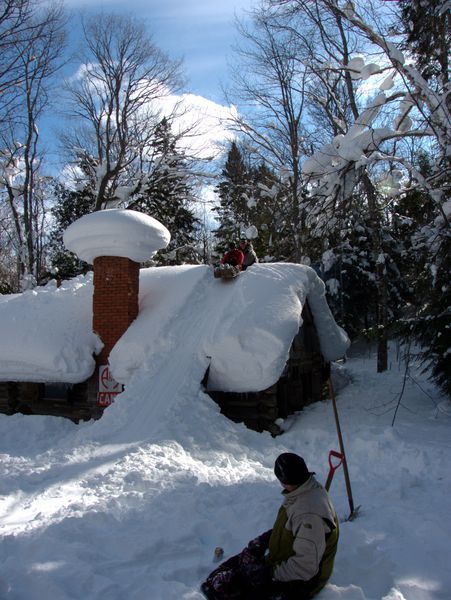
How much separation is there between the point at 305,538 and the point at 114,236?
737cm

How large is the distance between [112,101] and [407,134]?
49.5 feet

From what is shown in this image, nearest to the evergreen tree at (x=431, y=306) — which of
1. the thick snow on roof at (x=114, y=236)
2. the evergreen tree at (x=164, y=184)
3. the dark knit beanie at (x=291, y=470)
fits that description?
the thick snow on roof at (x=114, y=236)

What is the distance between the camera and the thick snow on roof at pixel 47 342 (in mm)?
9164

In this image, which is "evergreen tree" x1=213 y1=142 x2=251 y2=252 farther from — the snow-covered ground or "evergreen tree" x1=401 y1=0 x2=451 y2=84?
the snow-covered ground

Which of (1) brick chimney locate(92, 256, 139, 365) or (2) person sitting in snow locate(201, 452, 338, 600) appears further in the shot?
(1) brick chimney locate(92, 256, 139, 365)

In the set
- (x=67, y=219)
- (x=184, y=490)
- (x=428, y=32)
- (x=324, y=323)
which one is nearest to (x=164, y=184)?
(x=67, y=219)

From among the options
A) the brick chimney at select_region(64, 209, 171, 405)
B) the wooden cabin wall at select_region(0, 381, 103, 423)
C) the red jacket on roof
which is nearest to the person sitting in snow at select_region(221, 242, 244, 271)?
the red jacket on roof

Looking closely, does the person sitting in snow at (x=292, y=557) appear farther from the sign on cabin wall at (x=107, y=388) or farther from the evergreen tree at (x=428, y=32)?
the evergreen tree at (x=428, y=32)

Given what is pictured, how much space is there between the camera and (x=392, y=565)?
388cm

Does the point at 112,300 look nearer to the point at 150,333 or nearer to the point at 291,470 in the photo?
the point at 150,333

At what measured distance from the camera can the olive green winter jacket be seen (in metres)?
3.08

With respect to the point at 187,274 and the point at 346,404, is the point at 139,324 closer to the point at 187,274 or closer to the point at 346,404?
the point at 187,274

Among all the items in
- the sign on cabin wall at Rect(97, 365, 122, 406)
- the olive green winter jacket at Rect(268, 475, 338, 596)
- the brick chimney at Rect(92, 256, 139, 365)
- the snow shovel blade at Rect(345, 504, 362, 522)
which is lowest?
the snow shovel blade at Rect(345, 504, 362, 522)

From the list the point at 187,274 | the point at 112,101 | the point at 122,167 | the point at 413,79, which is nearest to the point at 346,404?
the point at 187,274
